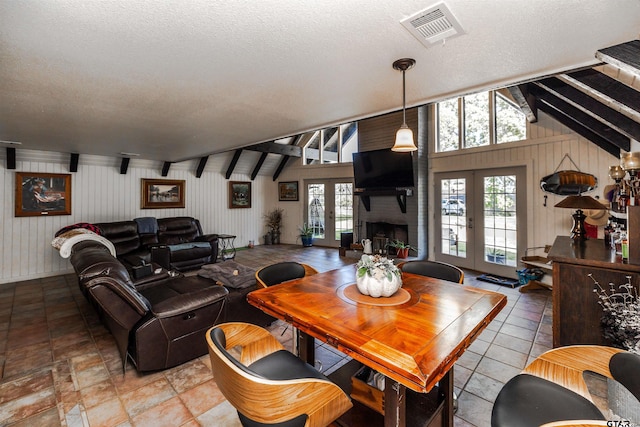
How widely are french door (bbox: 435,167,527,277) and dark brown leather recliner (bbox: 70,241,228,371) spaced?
478 centimetres

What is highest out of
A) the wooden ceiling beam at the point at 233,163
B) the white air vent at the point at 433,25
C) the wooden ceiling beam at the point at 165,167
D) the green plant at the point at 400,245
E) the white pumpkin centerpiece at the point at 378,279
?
the wooden ceiling beam at the point at 233,163

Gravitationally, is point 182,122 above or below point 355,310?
above

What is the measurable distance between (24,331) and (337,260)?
16.4 ft

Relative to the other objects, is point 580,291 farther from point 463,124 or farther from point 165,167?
point 165,167

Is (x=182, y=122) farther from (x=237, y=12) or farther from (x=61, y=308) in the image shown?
(x=61, y=308)

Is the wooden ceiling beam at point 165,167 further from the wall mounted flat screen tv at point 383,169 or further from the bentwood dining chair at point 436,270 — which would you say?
the bentwood dining chair at point 436,270

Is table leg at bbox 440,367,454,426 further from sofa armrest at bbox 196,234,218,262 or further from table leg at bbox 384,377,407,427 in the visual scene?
sofa armrest at bbox 196,234,218,262

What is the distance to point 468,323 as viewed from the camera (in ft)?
4.59

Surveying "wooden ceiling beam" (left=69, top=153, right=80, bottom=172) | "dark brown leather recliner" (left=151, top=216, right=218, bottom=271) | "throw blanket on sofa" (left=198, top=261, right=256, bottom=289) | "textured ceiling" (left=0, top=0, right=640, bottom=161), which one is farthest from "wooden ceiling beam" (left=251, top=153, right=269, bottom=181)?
"throw blanket on sofa" (left=198, top=261, right=256, bottom=289)

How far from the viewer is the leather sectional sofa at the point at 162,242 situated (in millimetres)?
5254

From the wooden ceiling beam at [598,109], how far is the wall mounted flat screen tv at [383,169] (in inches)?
97.5

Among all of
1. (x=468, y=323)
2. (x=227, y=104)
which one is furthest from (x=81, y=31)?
(x=468, y=323)

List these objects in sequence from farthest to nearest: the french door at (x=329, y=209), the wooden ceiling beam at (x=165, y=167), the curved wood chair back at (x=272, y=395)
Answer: the french door at (x=329, y=209), the wooden ceiling beam at (x=165, y=167), the curved wood chair back at (x=272, y=395)

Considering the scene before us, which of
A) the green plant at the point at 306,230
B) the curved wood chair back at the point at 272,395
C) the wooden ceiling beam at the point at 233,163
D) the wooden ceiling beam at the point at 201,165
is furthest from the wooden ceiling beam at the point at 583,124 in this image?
the wooden ceiling beam at the point at 201,165
